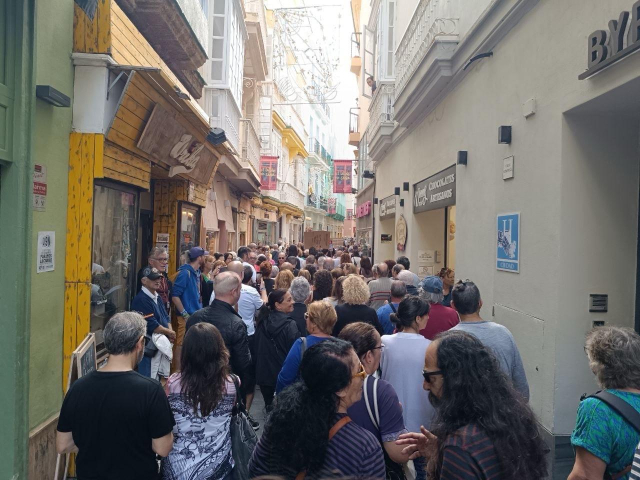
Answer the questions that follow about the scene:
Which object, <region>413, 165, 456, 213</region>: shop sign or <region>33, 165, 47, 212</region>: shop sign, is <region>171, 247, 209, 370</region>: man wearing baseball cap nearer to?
<region>33, 165, 47, 212</region>: shop sign

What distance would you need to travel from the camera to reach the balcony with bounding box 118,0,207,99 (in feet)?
24.9

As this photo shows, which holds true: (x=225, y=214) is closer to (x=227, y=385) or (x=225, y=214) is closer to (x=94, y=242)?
(x=94, y=242)

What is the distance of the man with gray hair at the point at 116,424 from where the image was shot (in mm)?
2928

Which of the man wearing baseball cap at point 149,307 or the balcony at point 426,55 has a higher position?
the balcony at point 426,55

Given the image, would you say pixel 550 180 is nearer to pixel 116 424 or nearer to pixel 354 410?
pixel 354 410

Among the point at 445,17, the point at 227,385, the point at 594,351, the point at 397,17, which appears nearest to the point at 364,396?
the point at 227,385

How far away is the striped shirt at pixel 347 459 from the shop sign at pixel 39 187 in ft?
11.4

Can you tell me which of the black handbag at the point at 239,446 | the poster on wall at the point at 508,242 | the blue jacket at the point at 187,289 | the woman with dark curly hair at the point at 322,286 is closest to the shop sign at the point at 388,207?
the blue jacket at the point at 187,289

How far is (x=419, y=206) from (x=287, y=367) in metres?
8.89

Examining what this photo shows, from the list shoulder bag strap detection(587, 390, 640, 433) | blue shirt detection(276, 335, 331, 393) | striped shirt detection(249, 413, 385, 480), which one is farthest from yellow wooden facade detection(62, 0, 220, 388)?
shoulder bag strap detection(587, 390, 640, 433)

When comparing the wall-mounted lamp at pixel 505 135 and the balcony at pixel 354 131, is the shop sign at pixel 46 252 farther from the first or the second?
the balcony at pixel 354 131

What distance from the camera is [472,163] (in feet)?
27.1

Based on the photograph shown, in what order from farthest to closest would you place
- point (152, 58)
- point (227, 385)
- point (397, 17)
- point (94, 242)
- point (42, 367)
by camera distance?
point (397, 17) → point (152, 58) → point (94, 242) → point (42, 367) → point (227, 385)

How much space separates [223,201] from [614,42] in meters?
14.5
